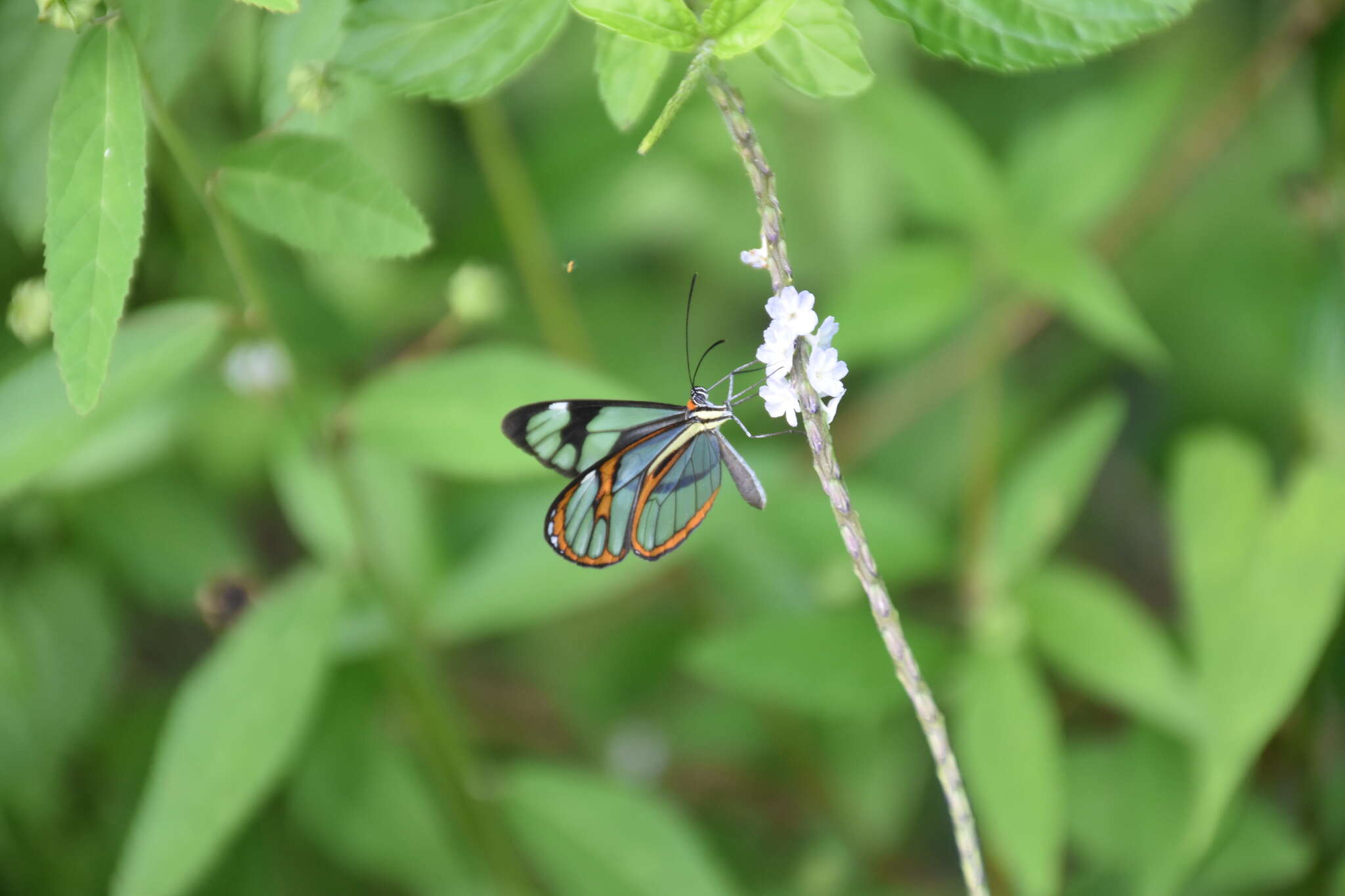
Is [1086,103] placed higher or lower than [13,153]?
lower

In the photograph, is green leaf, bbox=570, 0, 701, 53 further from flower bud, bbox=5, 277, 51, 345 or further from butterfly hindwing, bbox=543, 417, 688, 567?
flower bud, bbox=5, 277, 51, 345

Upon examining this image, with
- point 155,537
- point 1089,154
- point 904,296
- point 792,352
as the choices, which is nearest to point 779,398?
point 792,352

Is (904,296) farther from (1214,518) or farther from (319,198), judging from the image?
(319,198)

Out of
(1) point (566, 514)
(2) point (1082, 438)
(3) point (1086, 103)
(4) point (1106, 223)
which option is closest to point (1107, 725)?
(2) point (1082, 438)

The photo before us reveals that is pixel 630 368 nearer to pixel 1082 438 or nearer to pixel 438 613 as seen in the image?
pixel 438 613

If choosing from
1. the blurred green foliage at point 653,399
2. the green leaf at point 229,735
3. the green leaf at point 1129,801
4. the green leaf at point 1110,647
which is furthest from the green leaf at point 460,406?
the green leaf at point 1129,801

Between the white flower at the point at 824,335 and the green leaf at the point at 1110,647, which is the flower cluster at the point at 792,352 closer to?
the white flower at the point at 824,335
